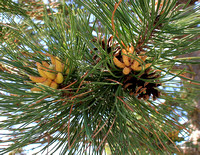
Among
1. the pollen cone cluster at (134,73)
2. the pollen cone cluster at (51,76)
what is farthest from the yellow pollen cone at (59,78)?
the pollen cone cluster at (134,73)

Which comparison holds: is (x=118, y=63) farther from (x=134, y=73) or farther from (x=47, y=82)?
(x=47, y=82)

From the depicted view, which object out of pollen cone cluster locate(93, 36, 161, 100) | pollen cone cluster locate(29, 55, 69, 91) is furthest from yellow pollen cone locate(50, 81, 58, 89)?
pollen cone cluster locate(93, 36, 161, 100)

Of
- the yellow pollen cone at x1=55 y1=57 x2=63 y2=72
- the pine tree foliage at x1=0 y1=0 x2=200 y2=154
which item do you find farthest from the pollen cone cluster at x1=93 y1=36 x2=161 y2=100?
the yellow pollen cone at x1=55 y1=57 x2=63 y2=72

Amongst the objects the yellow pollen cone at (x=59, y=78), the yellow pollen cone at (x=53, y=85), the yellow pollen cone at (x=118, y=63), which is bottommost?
the yellow pollen cone at (x=53, y=85)

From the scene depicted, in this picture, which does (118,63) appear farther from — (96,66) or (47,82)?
(47,82)

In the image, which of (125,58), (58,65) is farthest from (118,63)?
(58,65)

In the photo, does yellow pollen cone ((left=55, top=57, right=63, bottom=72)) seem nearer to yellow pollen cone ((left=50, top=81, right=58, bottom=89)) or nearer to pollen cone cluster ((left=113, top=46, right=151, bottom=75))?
yellow pollen cone ((left=50, top=81, right=58, bottom=89))

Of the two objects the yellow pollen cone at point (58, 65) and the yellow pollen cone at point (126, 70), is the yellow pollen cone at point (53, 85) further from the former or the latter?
the yellow pollen cone at point (126, 70)

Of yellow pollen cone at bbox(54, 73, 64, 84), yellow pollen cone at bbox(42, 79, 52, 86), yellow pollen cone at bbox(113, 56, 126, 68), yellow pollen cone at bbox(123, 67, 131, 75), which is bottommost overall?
yellow pollen cone at bbox(42, 79, 52, 86)

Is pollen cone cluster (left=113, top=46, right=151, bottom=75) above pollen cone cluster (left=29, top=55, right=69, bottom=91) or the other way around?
above

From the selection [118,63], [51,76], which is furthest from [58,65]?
[118,63]

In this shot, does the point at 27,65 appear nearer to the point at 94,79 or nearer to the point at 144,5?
the point at 94,79
